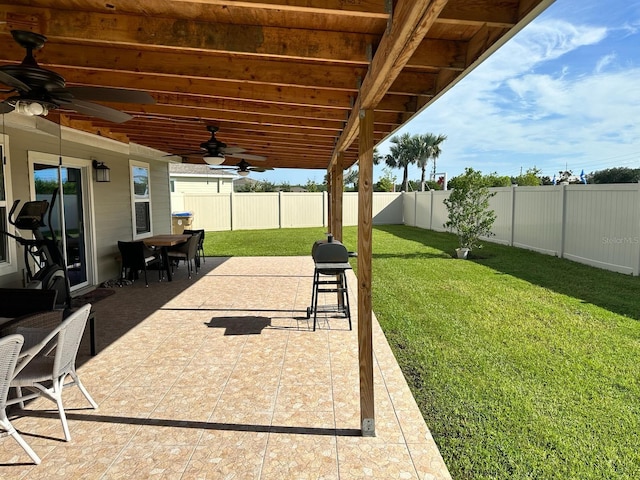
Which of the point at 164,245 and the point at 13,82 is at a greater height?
the point at 13,82

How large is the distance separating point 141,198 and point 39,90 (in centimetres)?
600

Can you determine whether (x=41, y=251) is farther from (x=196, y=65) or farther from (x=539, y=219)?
(x=539, y=219)

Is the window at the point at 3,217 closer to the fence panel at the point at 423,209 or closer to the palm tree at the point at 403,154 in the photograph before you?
the fence panel at the point at 423,209

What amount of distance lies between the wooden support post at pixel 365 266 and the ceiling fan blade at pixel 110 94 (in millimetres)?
1432

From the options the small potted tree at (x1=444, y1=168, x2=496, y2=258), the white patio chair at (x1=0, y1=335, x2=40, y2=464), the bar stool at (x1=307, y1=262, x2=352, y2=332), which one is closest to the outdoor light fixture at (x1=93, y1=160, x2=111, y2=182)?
the bar stool at (x1=307, y1=262, x2=352, y2=332)

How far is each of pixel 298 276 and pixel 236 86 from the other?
4.54 metres

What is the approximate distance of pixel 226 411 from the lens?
278 centimetres

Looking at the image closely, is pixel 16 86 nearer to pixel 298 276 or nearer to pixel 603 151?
pixel 298 276

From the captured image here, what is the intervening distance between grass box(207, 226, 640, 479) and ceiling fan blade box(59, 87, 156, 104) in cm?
284

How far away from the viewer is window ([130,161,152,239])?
25.6 feet

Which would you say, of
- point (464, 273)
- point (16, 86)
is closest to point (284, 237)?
point (464, 273)

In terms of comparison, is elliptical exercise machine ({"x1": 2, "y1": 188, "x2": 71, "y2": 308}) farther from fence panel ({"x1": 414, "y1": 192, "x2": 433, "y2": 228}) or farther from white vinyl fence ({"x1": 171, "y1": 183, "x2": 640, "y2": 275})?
fence panel ({"x1": 414, "y1": 192, "x2": 433, "y2": 228})

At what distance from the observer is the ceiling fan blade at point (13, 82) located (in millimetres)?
A: 2209

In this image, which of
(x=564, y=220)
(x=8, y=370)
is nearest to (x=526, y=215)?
(x=564, y=220)
